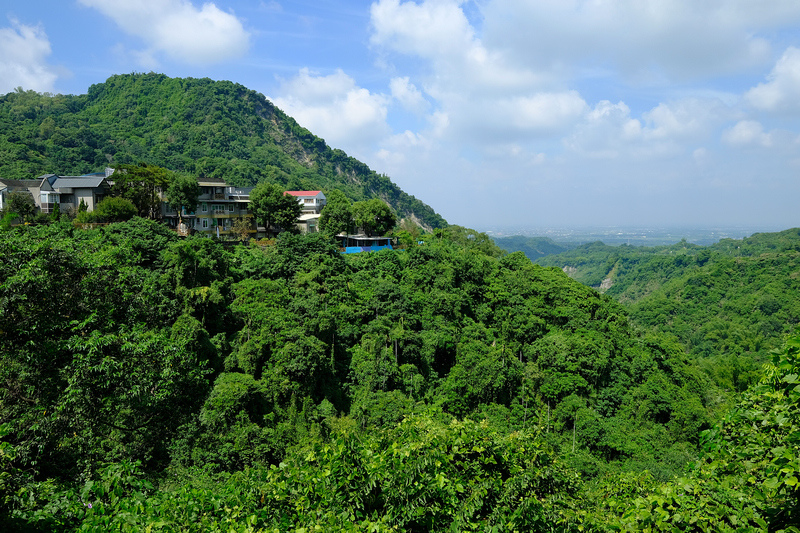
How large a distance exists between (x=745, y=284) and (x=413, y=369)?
5403 cm

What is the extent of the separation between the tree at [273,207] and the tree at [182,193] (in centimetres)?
392

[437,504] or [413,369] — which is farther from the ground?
[437,504]

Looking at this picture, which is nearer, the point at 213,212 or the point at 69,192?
the point at 69,192

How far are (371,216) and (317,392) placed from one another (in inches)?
719

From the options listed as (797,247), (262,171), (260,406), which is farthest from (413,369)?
(797,247)

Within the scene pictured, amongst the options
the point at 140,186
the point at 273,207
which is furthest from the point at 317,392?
the point at 140,186

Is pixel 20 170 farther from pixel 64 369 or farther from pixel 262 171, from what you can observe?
pixel 64 369

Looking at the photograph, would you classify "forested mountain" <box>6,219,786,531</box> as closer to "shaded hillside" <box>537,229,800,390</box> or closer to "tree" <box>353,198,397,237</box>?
"tree" <box>353,198,397,237</box>

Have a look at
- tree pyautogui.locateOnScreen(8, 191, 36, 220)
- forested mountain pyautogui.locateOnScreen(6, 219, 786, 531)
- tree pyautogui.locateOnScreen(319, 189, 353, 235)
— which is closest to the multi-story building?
tree pyautogui.locateOnScreen(319, 189, 353, 235)

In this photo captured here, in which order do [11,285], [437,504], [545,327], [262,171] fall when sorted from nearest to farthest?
1. [437,504]
2. [11,285]
3. [545,327]
4. [262,171]

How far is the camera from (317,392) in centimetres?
1747

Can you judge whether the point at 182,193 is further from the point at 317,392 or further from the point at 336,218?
the point at 317,392

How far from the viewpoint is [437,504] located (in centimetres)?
548

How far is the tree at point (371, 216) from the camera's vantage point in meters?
33.6
